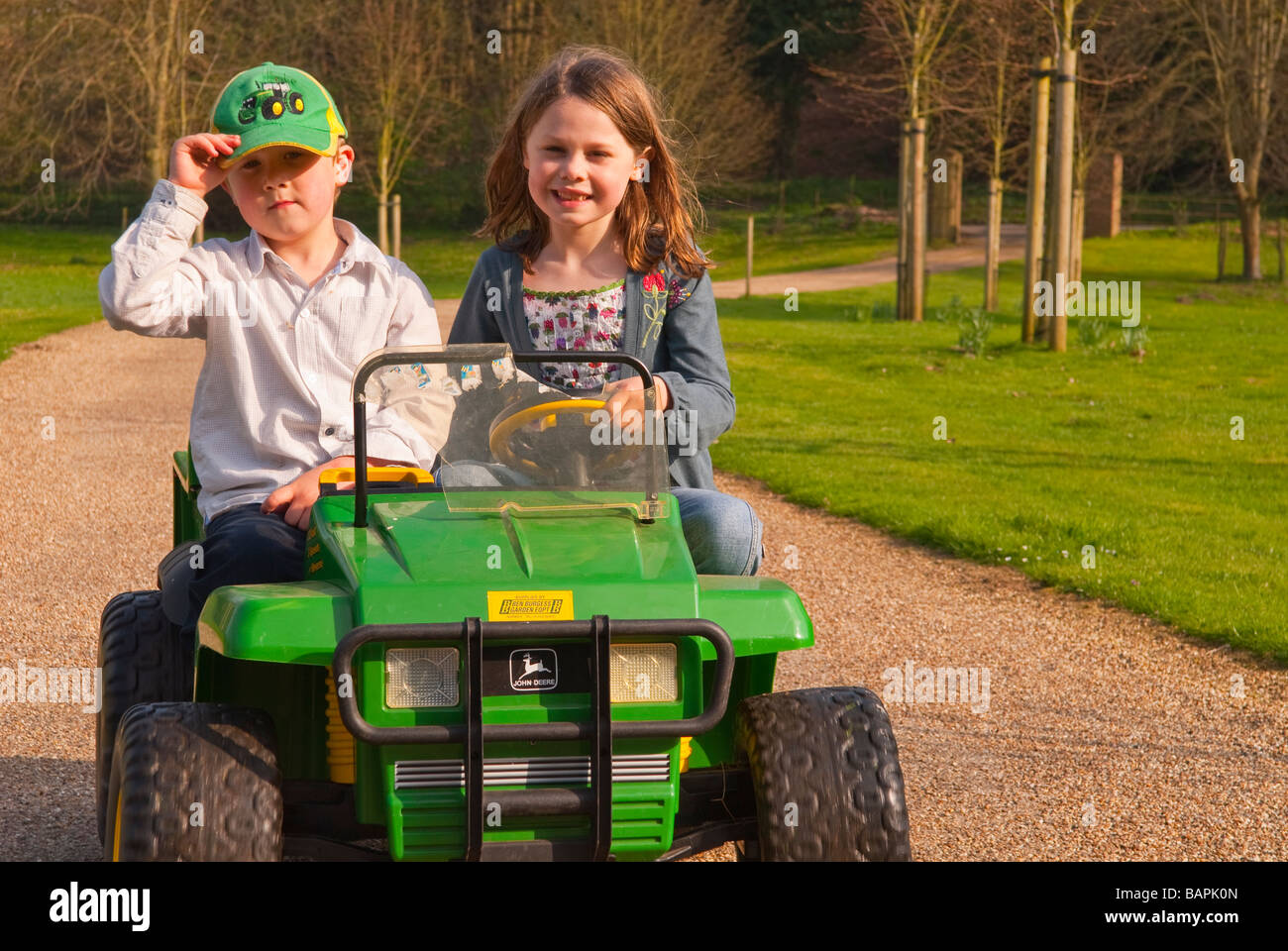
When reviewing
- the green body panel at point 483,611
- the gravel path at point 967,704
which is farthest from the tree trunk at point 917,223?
the green body panel at point 483,611

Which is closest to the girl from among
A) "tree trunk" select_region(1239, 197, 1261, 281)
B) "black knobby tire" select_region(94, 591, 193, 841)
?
"black knobby tire" select_region(94, 591, 193, 841)

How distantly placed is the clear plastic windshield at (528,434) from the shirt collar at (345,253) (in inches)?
25.8

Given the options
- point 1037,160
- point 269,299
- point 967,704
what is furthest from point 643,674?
point 1037,160

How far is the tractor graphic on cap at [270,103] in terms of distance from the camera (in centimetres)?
345

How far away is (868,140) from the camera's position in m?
52.2

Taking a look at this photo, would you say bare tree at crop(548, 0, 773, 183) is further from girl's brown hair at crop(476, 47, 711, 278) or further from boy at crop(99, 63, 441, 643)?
boy at crop(99, 63, 441, 643)

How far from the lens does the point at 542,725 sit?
2.51 m

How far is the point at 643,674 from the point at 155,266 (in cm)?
153

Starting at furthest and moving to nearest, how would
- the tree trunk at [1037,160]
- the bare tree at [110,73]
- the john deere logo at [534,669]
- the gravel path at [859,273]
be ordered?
the bare tree at [110,73], the gravel path at [859,273], the tree trunk at [1037,160], the john deere logo at [534,669]

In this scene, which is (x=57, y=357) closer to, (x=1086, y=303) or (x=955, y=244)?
(x=1086, y=303)

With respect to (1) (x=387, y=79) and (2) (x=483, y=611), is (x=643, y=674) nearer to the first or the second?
(2) (x=483, y=611)

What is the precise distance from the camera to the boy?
3.38 metres

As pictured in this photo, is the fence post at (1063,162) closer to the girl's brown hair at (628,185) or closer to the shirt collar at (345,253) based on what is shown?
the girl's brown hair at (628,185)
